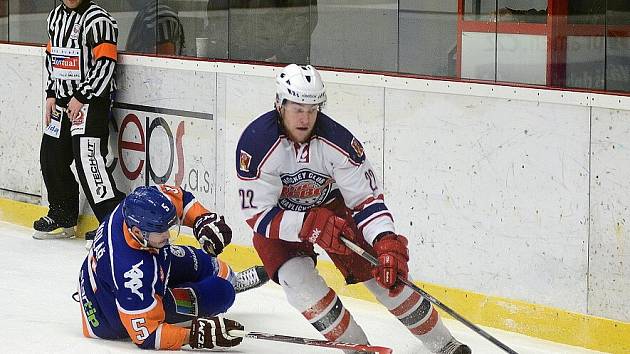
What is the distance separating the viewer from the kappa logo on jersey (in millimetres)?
4371

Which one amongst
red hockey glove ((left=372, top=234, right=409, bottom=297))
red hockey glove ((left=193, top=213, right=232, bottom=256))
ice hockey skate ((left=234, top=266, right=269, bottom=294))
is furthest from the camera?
ice hockey skate ((left=234, top=266, right=269, bottom=294))

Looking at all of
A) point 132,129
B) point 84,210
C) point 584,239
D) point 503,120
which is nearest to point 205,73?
point 132,129

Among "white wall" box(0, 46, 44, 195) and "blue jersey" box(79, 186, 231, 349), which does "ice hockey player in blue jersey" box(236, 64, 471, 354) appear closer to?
"blue jersey" box(79, 186, 231, 349)

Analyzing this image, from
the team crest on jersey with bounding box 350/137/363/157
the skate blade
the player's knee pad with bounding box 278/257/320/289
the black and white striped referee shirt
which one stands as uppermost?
the black and white striped referee shirt

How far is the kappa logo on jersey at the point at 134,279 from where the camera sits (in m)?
4.37

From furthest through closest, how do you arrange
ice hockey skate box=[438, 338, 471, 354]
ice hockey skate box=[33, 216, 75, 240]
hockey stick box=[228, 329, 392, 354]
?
ice hockey skate box=[33, 216, 75, 240]
ice hockey skate box=[438, 338, 471, 354]
hockey stick box=[228, 329, 392, 354]

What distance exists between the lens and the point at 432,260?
516 cm

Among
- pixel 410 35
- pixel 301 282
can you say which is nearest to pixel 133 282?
pixel 301 282

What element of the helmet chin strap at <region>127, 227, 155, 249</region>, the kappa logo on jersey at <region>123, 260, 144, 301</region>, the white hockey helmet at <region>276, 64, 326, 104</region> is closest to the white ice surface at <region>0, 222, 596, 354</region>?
the kappa logo on jersey at <region>123, 260, 144, 301</region>

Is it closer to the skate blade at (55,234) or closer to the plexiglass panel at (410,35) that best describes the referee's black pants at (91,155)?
the skate blade at (55,234)

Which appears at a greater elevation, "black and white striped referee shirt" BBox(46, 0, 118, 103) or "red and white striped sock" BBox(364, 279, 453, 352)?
"black and white striped referee shirt" BBox(46, 0, 118, 103)

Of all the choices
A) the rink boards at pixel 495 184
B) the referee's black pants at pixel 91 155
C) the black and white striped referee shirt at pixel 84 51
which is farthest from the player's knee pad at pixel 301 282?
the black and white striped referee shirt at pixel 84 51

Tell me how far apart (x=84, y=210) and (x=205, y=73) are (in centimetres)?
114

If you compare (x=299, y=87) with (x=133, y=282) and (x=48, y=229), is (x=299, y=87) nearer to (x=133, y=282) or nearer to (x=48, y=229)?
(x=133, y=282)
